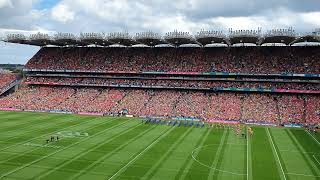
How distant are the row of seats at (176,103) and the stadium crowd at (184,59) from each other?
5.31 meters

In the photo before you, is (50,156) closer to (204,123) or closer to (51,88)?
(204,123)

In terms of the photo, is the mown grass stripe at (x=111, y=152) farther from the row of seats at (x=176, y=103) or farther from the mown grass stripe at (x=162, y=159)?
the row of seats at (x=176, y=103)

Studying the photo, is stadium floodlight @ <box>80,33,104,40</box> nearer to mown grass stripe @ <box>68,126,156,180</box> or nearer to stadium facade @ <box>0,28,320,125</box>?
stadium facade @ <box>0,28,320,125</box>

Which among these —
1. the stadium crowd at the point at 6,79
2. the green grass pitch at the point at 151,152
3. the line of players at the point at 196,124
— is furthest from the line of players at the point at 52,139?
the stadium crowd at the point at 6,79

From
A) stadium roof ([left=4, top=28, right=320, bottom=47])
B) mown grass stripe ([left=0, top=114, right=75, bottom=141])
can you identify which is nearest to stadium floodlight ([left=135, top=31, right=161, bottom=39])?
stadium roof ([left=4, top=28, right=320, bottom=47])

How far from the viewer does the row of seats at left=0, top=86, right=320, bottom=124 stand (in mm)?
54812

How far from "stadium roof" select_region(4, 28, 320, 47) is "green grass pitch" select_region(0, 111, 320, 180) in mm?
16632

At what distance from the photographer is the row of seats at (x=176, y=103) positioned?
180 feet

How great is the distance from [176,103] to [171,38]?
38.8 feet

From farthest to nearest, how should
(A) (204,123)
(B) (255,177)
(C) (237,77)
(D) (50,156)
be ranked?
(C) (237,77), (A) (204,123), (D) (50,156), (B) (255,177)

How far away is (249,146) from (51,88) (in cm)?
4582

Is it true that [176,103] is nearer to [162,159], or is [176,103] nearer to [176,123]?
[176,123]

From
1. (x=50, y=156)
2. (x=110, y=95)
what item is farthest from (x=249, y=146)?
(x=110, y=95)

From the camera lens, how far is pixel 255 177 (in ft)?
89.5
